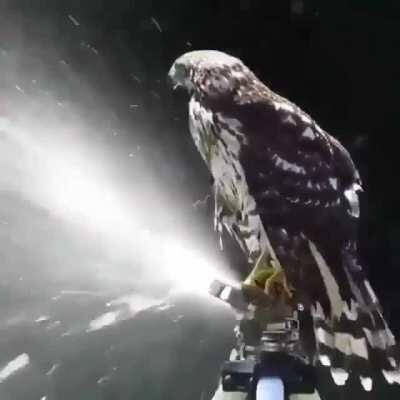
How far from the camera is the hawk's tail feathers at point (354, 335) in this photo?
1.25m

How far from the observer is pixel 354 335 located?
1.25 meters

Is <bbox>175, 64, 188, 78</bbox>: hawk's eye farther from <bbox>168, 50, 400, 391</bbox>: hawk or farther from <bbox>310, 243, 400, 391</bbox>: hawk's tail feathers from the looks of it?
<bbox>310, 243, 400, 391</bbox>: hawk's tail feathers

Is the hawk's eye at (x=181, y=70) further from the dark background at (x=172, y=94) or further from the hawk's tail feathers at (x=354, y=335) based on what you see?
the hawk's tail feathers at (x=354, y=335)

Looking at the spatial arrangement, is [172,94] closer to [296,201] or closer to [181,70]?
[181,70]

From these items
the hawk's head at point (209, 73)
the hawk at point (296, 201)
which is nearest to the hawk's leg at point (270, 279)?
the hawk at point (296, 201)

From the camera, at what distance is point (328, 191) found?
50.7 inches

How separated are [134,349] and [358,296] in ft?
1.18

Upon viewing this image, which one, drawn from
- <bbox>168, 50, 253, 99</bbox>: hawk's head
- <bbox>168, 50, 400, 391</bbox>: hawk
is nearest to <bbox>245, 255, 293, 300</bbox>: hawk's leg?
<bbox>168, 50, 400, 391</bbox>: hawk

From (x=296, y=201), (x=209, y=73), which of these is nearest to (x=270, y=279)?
(x=296, y=201)

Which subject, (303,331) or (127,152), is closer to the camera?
(303,331)

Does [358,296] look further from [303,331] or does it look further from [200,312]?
[200,312]

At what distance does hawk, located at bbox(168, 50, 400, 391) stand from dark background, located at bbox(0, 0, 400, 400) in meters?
0.03

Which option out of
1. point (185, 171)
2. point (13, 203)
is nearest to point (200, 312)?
point (185, 171)

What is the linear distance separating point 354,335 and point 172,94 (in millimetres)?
473
